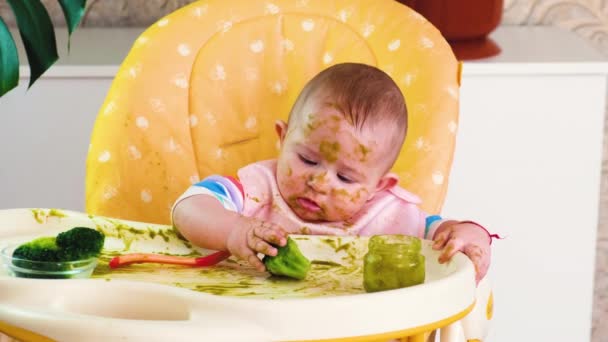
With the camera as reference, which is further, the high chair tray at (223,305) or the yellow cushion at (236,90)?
the yellow cushion at (236,90)

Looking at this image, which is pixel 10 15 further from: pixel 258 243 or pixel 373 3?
pixel 258 243

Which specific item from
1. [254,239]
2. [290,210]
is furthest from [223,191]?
[254,239]

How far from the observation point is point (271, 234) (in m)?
1.22

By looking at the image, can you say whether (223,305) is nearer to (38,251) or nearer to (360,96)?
(38,251)

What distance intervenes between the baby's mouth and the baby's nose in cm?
3

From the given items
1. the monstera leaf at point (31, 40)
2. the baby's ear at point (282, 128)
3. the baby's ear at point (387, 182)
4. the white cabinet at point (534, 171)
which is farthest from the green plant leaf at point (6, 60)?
the white cabinet at point (534, 171)

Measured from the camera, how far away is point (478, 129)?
2.04 meters

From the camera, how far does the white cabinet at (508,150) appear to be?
2.02 m

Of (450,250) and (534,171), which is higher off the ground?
(450,250)

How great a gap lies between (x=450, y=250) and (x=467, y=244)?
0.15ft

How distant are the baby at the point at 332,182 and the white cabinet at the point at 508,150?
23.9 inches

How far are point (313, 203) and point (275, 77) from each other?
12.6 inches

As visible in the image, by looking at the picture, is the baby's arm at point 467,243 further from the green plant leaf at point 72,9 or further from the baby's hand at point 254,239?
the green plant leaf at point 72,9

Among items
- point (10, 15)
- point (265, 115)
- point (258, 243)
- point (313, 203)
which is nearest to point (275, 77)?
point (265, 115)
